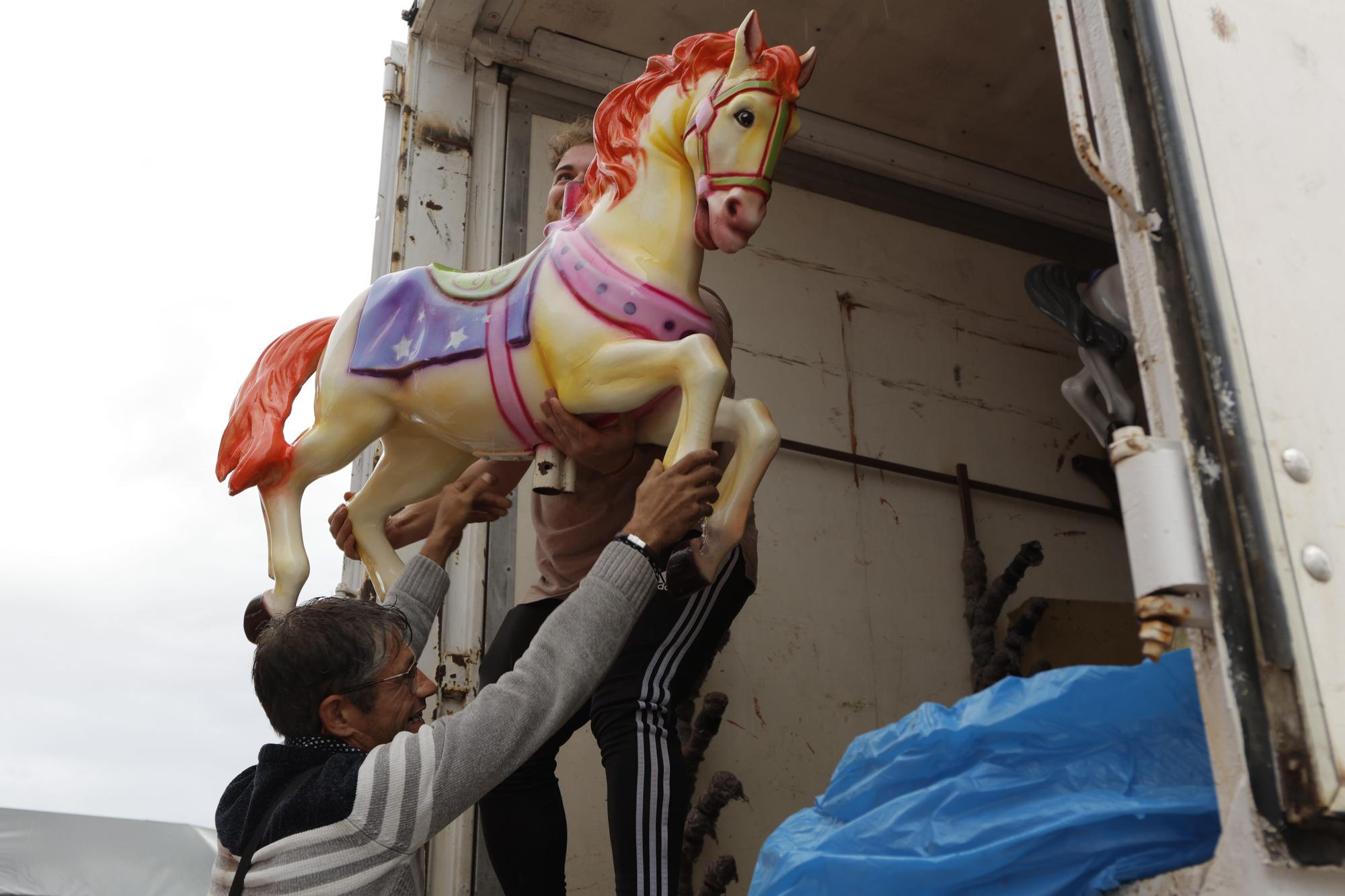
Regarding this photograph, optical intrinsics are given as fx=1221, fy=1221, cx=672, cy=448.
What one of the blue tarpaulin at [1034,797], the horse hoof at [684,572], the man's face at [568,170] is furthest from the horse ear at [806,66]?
the blue tarpaulin at [1034,797]

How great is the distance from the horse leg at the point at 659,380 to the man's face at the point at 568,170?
477 millimetres

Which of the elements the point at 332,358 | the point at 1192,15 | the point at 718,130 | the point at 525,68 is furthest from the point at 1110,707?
the point at 525,68

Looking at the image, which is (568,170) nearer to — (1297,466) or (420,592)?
(420,592)

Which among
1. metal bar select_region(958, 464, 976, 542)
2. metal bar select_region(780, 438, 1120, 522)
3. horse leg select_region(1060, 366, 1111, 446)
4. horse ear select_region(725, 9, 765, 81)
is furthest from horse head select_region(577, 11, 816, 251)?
metal bar select_region(958, 464, 976, 542)

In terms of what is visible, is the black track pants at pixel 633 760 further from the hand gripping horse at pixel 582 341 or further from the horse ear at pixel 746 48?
the horse ear at pixel 746 48

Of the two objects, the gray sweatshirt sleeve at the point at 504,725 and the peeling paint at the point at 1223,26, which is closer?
the peeling paint at the point at 1223,26

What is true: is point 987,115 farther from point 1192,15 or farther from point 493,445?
point 1192,15

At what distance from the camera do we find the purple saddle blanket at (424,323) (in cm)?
148

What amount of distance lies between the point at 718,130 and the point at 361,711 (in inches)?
29.5

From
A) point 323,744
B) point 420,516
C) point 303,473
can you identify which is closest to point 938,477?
point 420,516

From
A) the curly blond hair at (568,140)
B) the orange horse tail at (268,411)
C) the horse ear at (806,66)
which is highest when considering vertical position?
the curly blond hair at (568,140)

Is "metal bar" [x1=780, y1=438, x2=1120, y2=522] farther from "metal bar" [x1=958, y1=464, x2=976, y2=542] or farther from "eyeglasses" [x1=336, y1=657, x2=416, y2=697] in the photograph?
"eyeglasses" [x1=336, y1=657, x2=416, y2=697]

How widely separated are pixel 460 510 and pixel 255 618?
296mm

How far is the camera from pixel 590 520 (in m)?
1.69
